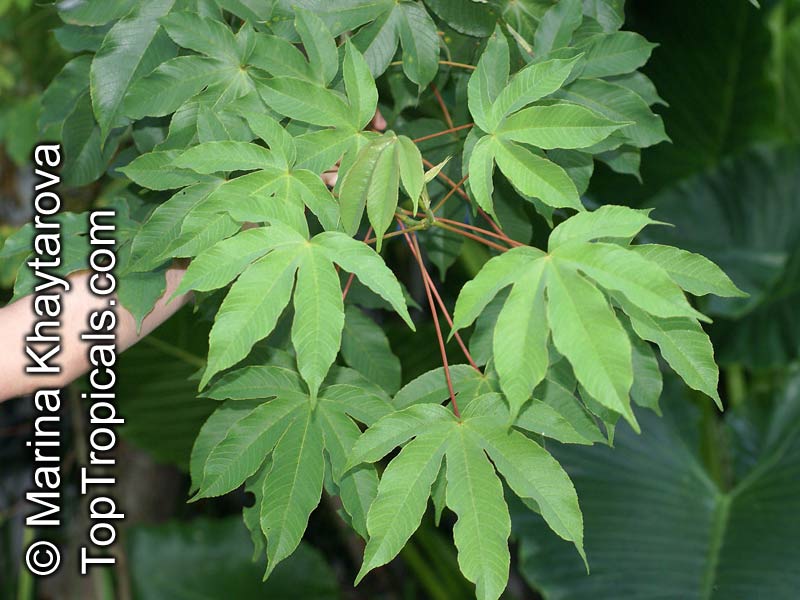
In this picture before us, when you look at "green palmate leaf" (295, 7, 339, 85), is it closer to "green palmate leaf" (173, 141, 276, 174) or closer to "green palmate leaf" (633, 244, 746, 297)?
"green palmate leaf" (173, 141, 276, 174)

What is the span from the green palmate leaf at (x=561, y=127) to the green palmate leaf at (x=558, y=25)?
0.40 feet

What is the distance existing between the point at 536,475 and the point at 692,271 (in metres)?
0.18

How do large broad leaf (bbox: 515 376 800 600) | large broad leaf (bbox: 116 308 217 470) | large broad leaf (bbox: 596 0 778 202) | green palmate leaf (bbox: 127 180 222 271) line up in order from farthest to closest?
large broad leaf (bbox: 596 0 778 202) < large broad leaf (bbox: 116 308 217 470) < large broad leaf (bbox: 515 376 800 600) < green palmate leaf (bbox: 127 180 222 271)

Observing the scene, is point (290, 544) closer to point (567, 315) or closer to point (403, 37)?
point (567, 315)

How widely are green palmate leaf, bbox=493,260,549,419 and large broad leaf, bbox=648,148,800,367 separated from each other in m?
1.19

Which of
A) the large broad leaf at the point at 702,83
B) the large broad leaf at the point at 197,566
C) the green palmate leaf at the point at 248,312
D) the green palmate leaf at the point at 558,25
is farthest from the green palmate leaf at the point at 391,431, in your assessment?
the large broad leaf at the point at 197,566

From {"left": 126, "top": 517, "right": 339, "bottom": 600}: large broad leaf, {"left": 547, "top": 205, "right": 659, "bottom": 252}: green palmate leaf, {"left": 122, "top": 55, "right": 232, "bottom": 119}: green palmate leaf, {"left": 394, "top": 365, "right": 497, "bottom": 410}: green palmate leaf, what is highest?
{"left": 122, "top": 55, "right": 232, "bottom": 119}: green palmate leaf

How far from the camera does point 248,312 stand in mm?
542

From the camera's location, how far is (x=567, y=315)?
0.52 meters

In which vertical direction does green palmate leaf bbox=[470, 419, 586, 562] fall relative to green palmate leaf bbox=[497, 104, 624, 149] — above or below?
below

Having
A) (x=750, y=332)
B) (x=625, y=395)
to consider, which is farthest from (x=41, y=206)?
(x=750, y=332)

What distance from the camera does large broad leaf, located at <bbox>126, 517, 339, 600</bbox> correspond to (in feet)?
5.83

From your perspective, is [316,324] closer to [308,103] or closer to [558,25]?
[308,103]

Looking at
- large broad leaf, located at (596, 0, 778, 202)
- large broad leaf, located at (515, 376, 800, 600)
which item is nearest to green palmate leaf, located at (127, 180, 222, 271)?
large broad leaf, located at (515, 376, 800, 600)
